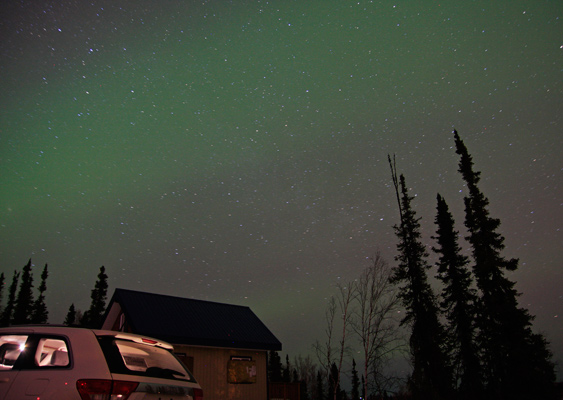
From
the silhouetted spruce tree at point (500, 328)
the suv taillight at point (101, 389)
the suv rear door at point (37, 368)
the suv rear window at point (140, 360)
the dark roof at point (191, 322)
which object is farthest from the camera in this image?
the silhouetted spruce tree at point (500, 328)

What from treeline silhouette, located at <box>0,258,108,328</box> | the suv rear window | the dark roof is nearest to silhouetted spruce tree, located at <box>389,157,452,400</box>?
the dark roof

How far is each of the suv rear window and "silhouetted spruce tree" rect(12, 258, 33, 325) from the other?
9534 cm

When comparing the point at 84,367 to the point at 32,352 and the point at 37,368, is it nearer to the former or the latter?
the point at 37,368

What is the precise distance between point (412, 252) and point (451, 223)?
5.19 metres

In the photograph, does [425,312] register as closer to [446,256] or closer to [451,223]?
[446,256]

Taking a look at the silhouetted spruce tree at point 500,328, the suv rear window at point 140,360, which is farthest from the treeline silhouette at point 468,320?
the suv rear window at point 140,360

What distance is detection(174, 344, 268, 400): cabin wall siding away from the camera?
16.3m

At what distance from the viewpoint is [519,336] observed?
98.3ft

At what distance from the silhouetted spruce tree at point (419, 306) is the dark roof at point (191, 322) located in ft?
42.8

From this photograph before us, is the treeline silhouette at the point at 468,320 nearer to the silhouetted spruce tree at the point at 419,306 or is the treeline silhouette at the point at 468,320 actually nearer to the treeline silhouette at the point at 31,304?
the silhouetted spruce tree at the point at 419,306

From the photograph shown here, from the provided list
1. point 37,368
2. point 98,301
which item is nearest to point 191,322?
point 37,368

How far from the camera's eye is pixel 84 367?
135 inches

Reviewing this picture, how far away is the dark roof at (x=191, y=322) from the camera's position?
16.2 meters

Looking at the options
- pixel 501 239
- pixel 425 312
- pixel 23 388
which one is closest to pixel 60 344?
pixel 23 388
